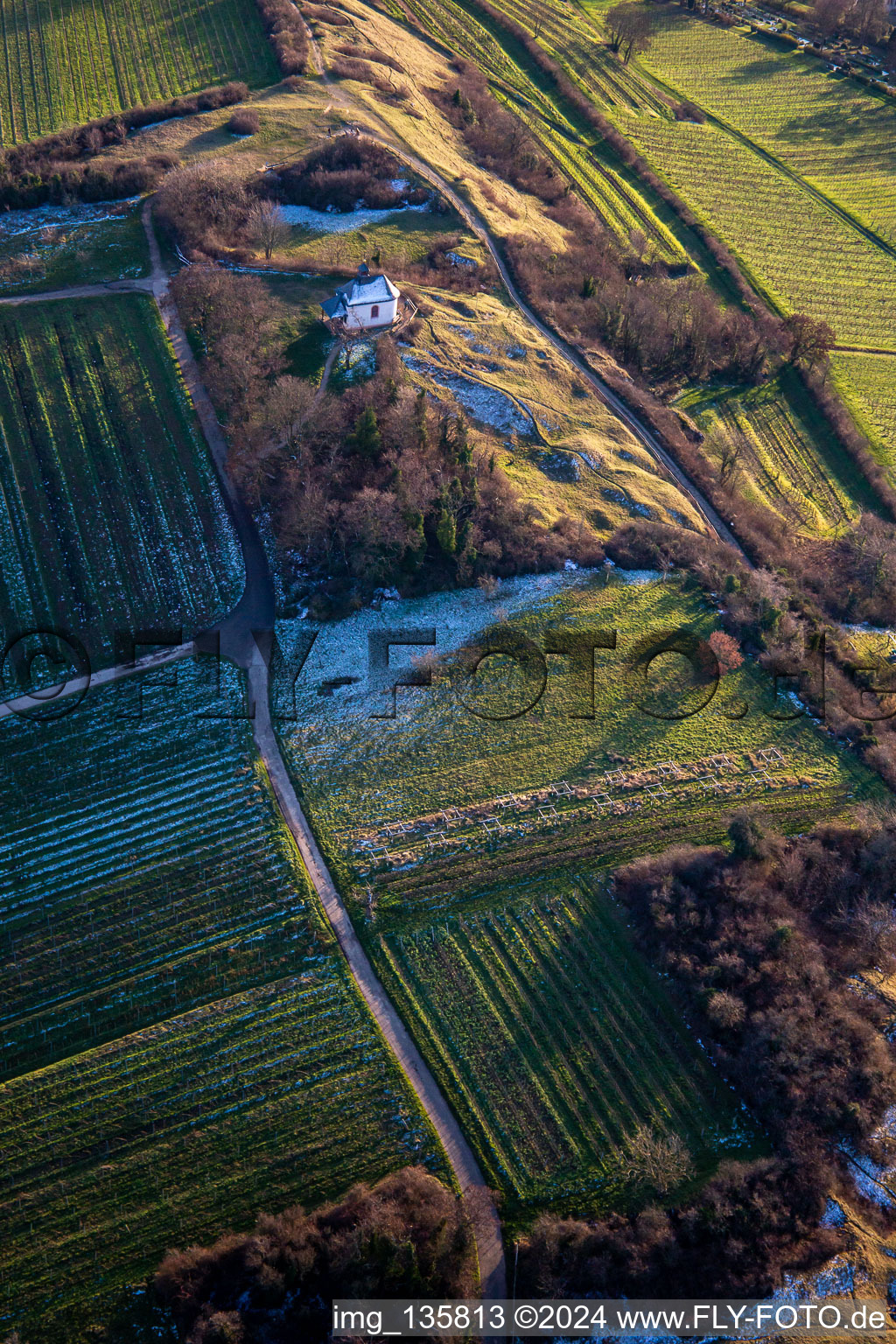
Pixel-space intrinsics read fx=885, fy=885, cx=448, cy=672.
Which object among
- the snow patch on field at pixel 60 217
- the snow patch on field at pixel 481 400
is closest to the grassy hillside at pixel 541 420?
the snow patch on field at pixel 481 400

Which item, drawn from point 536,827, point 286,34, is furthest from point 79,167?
point 536,827

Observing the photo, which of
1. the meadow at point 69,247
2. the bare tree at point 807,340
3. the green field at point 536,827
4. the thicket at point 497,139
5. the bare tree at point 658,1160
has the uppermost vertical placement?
the thicket at point 497,139

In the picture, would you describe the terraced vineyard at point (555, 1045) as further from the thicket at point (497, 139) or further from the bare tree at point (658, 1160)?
the thicket at point (497, 139)

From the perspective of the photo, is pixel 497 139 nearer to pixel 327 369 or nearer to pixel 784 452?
pixel 784 452

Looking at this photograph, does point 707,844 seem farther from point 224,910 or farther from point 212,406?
point 212,406

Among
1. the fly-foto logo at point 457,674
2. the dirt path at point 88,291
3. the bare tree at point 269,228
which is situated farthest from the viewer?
the bare tree at point 269,228

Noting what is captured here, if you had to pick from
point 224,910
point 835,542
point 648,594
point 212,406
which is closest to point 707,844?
point 648,594
